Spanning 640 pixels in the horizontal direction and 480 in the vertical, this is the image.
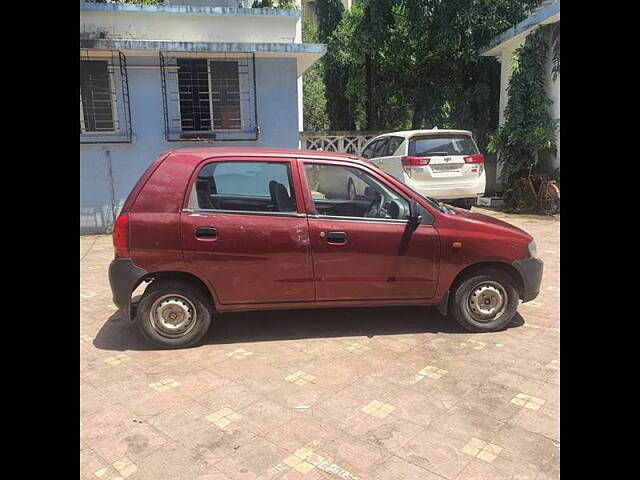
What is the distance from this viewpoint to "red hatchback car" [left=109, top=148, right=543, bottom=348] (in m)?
4.17

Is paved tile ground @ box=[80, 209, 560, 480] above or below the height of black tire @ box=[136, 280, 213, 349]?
below

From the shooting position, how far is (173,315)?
14.1 feet


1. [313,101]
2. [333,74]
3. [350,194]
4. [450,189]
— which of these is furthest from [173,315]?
[313,101]

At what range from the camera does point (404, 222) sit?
4.40 metres

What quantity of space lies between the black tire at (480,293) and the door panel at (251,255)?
138 centimetres

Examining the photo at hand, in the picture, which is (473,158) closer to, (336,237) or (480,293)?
(480,293)

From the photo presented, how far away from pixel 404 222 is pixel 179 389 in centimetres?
230

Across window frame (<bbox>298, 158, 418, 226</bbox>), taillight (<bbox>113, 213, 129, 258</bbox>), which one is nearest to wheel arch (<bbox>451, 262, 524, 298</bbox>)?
window frame (<bbox>298, 158, 418, 226</bbox>)

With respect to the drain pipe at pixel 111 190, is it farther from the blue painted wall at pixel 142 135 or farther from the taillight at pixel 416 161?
the taillight at pixel 416 161

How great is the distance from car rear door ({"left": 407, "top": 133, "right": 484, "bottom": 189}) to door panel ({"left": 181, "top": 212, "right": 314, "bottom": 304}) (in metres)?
5.42

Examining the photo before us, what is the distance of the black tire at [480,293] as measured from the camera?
4574 mm

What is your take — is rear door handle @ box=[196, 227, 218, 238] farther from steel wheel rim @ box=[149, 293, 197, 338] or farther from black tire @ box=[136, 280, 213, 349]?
steel wheel rim @ box=[149, 293, 197, 338]

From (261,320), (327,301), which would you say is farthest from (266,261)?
(261,320)

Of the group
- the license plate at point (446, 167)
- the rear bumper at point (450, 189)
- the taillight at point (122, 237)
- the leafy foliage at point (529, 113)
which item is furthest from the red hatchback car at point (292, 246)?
the leafy foliage at point (529, 113)
